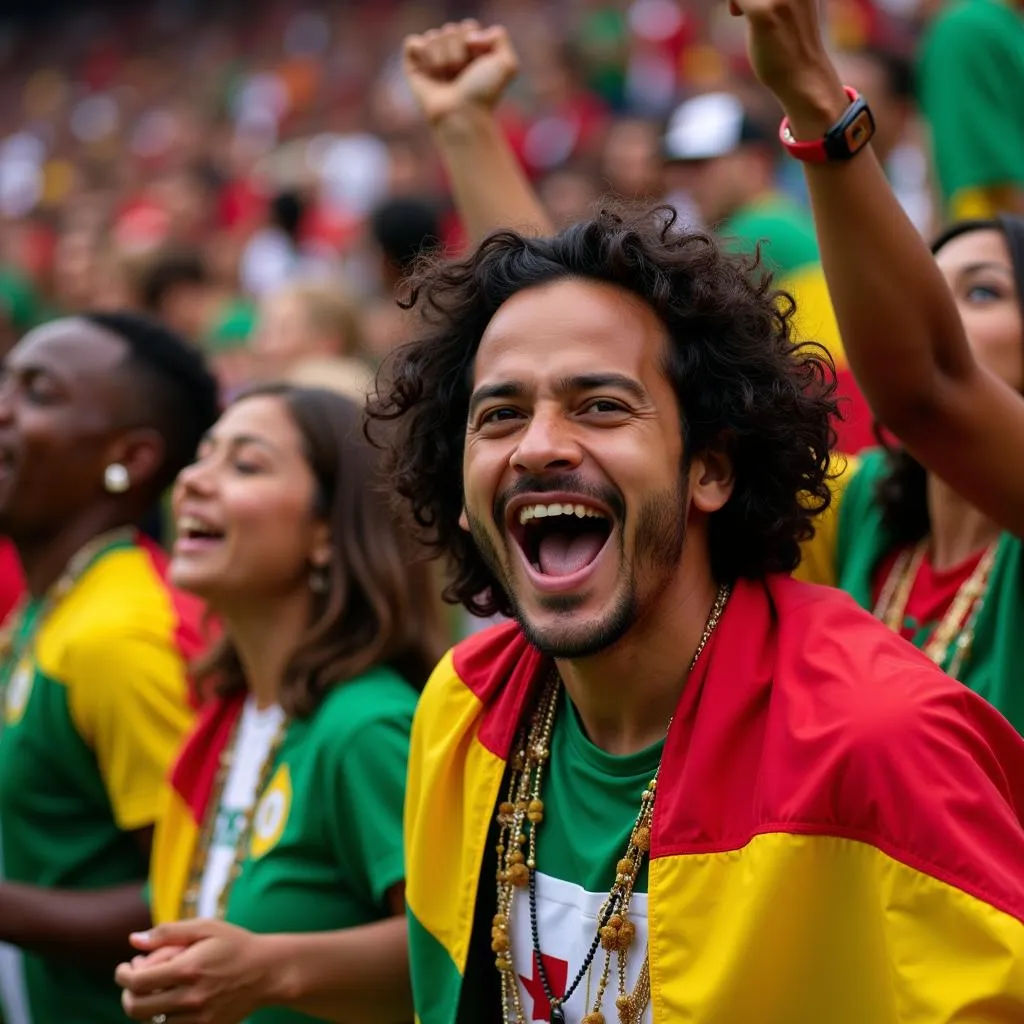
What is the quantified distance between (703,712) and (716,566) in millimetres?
370

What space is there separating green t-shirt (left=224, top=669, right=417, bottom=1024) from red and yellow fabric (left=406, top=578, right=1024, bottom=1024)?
95 cm

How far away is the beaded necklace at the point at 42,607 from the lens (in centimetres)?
447

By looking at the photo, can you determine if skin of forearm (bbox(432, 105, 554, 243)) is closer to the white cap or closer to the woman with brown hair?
the woman with brown hair

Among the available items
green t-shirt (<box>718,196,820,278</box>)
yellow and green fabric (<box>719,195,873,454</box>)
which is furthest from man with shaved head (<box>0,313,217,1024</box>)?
green t-shirt (<box>718,196,820,278</box>)

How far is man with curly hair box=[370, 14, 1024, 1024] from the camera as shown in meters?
2.28

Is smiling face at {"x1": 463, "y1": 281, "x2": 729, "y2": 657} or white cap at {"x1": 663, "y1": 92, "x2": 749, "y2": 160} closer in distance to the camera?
smiling face at {"x1": 463, "y1": 281, "x2": 729, "y2": 657}

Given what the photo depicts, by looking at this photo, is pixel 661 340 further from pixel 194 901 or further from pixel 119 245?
pixel 119 245

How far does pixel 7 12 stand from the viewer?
84.3 ft

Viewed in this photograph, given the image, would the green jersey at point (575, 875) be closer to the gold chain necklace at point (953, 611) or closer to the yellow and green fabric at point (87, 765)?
the gold chain necklace at point (953, 611)

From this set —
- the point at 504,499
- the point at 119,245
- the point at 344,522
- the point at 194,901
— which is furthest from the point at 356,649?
the point at 119,245

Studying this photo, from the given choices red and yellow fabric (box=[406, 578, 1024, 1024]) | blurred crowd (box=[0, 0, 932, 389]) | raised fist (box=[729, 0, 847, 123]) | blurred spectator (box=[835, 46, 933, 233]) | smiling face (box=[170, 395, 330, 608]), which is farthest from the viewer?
blurred crowd (box=[0, 0, 932, 389])

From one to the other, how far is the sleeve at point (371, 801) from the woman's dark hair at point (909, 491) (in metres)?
1.05

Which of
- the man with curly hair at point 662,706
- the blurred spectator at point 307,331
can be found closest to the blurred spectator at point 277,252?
the blurred spectator at point 307,331

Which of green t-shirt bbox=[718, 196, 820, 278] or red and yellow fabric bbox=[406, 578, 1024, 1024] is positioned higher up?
green t-shirt bbox=[718, 196, 820, 278]
